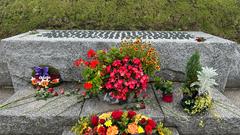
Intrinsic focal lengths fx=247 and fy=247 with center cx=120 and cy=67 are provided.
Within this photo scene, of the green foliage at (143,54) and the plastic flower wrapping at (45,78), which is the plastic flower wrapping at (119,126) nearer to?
the green foliage at (143,54)

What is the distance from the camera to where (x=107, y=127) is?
2.94 metres

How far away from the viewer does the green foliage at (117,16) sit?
540cm

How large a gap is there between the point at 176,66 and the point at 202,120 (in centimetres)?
121

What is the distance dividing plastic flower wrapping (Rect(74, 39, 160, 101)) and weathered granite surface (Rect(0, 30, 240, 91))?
2.26 feet

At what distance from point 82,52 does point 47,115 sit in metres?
1.29

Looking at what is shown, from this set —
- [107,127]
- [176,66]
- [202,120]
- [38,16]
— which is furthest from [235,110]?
[38,16]

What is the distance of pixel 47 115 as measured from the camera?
11.1 feet

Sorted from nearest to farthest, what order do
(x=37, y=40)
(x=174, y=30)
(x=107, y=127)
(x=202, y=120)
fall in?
1. (x=107, y=127)
2. (x=202, y=120)
3. (x=37, y=40)
4. (x=174, y=30)

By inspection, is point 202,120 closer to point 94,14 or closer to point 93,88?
point 93,88

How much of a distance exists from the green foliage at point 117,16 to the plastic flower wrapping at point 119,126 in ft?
9.27

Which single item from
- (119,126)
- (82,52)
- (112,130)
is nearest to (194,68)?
(119,126)

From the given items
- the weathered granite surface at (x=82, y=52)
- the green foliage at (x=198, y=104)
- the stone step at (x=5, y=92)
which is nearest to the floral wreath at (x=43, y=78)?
the weathered granite surface at (x=82, y=52)

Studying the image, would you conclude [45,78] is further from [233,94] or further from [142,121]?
[233,94]

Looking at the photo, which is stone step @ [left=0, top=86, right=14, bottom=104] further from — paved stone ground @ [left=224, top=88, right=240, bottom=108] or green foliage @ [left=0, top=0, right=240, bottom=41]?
paved stone ground @ [left=224, top=88, right=240, bottom=108]
